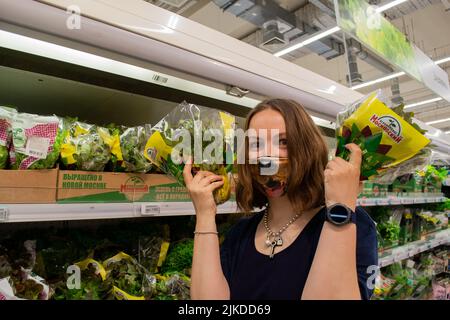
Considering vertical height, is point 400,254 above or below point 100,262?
below

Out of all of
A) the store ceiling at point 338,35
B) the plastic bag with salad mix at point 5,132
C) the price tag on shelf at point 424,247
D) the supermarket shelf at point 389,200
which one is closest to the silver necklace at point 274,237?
the plastic bag with salad mix at point 5,132

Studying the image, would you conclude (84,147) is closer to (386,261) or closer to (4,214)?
(4,214)

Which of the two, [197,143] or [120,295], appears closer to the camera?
[197,143]

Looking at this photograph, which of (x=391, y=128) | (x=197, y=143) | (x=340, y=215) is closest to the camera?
(x=340, y=215)

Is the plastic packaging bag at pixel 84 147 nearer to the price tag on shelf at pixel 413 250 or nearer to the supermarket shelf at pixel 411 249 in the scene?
the supermarket shelf at pixel 411 249

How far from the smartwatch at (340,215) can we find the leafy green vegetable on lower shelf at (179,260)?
33.2 inches

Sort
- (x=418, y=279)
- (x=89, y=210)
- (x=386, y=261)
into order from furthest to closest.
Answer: (x=418, y=279), (x=386, y=261), (x=89, y=210)

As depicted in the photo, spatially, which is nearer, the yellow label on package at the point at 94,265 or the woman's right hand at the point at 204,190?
the woman's right hand at the point at 204,190

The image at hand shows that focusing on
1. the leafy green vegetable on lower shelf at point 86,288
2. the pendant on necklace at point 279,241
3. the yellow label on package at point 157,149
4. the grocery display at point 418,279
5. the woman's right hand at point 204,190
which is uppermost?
the yellow label on package at point 157,149

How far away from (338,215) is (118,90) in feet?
3.33

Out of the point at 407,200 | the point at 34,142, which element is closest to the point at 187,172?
the point at 34,142

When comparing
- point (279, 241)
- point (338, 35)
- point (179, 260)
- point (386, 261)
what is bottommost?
point (386, 261)

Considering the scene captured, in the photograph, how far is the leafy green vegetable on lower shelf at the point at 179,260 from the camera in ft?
4.51

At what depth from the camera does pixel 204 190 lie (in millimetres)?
821
